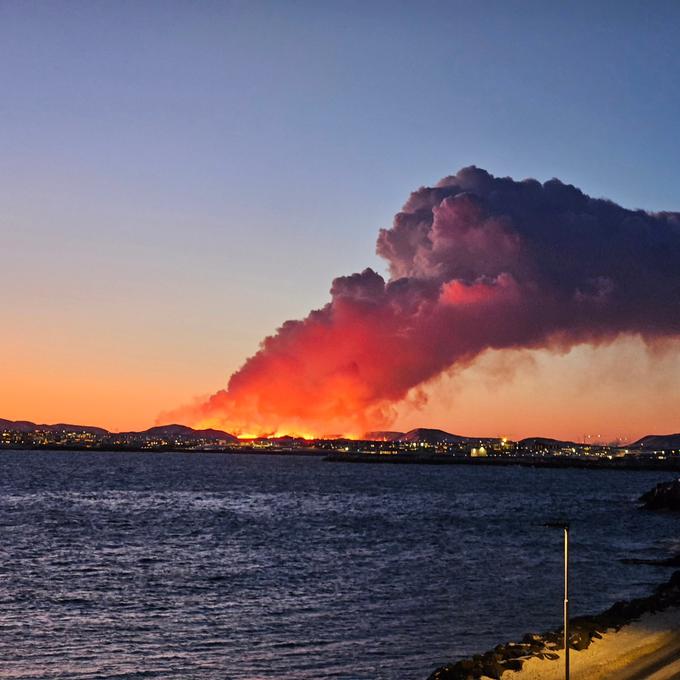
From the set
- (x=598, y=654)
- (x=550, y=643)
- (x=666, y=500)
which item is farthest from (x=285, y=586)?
(x=666, y=500)

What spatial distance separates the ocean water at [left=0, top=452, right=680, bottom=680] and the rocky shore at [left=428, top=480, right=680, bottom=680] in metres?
2.12

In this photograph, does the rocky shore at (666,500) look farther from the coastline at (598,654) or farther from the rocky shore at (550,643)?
the coastline at (598,654)

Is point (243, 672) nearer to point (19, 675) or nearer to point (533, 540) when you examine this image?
point (19, 675)

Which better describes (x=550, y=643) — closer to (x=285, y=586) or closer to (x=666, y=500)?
(x=285, y=586)

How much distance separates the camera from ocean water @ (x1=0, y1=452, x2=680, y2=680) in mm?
24266

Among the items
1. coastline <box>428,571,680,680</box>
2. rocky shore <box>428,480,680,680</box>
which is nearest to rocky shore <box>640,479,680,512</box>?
rocky shore <box>428,480,680,680</box>

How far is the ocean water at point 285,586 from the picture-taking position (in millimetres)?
24266

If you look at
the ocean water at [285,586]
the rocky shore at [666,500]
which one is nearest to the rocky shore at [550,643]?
the ocean water at [285,586]

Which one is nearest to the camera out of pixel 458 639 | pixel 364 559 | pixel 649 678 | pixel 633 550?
pixel 649 678

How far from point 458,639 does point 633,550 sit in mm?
28478

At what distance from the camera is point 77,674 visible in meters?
22.3

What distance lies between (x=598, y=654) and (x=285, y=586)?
17005mm

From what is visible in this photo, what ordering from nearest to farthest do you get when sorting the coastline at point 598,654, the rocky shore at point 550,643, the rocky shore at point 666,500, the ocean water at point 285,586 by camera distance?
the coastline at point 598,654, the rocky shore at point 550,643, the ocean water at point 285,586, the rocky shore at point 666,500

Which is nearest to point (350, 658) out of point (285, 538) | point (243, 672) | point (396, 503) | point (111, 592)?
point (243, 672)
